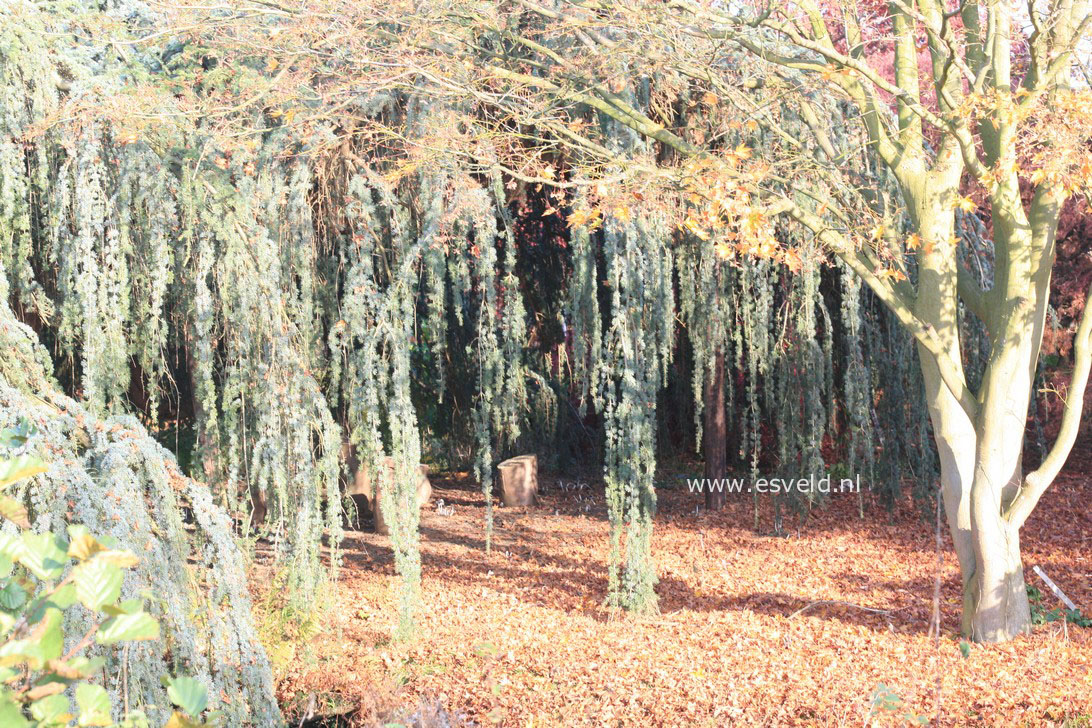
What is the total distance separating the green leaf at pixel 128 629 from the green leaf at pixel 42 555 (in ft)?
0.28

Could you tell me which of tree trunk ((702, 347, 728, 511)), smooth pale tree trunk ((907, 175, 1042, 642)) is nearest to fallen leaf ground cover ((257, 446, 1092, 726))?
smooth pale tree trunk ((907, 175, 1042, 642))

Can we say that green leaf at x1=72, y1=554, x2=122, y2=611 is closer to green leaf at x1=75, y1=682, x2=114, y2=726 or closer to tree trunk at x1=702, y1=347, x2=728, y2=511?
green leaf at x1=75, y1=682, x2=114, y2=726

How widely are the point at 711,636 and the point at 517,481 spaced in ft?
13.2

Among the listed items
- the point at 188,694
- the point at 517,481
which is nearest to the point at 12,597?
the point at 188,694

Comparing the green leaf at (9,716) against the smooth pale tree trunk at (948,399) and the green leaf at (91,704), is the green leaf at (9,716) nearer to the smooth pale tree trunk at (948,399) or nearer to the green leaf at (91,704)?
the green leaf at (91,704)

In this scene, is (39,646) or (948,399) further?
(948,399)

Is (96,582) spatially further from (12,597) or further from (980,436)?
(980,436)

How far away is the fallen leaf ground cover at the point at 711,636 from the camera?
4.26 m

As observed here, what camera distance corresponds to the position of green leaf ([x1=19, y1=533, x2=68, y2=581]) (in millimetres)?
1091

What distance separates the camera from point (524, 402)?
7512 millimetres

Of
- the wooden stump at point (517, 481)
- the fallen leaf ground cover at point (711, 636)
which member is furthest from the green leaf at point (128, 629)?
the wooden stump at point (517, 481)

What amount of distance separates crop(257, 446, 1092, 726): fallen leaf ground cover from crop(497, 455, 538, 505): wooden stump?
3.19ft

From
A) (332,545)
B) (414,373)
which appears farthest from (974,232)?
(332,545)

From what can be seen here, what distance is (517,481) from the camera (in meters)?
9.17
